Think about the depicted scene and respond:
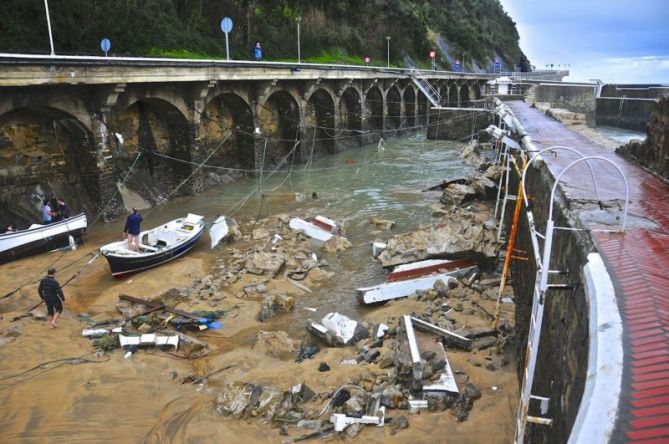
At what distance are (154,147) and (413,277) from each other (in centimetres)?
1452

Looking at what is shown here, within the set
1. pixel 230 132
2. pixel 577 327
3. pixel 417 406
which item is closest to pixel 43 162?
pixel 230 132

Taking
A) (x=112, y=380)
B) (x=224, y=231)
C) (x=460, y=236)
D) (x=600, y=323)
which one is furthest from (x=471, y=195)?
(x=600, y=323)

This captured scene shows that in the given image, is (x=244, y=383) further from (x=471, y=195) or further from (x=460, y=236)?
(x=471, y=195)

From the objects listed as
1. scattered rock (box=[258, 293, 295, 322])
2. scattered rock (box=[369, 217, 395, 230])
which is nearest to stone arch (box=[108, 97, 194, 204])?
scattered rock (box=[369, 217, 395, 230])

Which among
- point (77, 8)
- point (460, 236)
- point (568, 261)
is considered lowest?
point (460, 236)

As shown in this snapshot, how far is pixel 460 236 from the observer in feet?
39.0

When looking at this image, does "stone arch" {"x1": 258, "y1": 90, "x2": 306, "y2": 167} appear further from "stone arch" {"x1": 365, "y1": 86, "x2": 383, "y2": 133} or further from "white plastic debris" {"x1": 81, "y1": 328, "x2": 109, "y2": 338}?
"white plastic debris" {"x1": 81, "y1": 328, "x2": 109, "y2": 338}

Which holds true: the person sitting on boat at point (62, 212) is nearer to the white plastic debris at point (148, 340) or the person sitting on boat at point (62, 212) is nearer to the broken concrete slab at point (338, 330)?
the white plastic debris at point (148, 340)

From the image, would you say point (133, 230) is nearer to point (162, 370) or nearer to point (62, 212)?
point (62, 212)

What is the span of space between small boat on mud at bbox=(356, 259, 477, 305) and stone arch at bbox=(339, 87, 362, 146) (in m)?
23.5

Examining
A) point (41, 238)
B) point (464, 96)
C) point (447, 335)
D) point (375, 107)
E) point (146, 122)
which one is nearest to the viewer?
point (447, 335)

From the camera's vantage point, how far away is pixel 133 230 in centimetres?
1326

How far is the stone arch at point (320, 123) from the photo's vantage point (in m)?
31.8

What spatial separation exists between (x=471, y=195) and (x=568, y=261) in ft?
40.6
